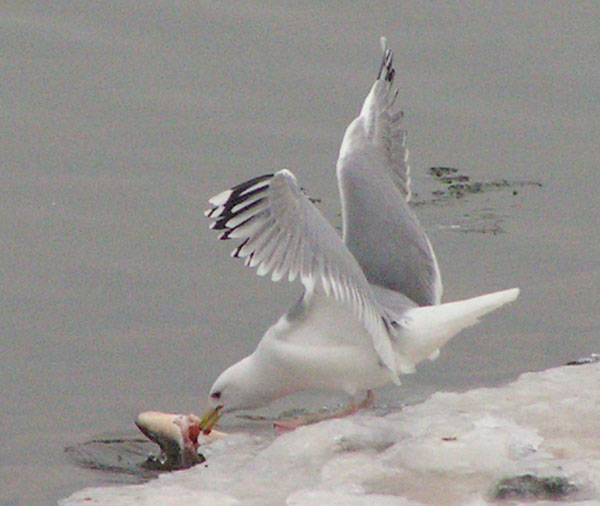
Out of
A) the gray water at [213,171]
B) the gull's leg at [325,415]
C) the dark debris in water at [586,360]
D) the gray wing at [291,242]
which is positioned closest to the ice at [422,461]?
the gull's leg at [325,415]

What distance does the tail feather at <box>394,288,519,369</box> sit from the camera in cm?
534

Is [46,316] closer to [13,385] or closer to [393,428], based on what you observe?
[13,385]

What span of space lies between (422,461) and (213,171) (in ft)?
11.4

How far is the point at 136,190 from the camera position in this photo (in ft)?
24.3

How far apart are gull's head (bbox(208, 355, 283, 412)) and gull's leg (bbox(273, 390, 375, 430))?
0.14 meters

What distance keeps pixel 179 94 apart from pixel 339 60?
1085 mm

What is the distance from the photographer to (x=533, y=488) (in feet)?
13.9

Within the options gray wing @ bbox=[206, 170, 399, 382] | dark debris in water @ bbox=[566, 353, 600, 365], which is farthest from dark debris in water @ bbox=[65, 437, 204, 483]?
dark debris in water @ bbox=[566, 353, 600, 365]

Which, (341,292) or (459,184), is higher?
(459,184)

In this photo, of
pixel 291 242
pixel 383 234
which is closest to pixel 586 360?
pixel 383 234

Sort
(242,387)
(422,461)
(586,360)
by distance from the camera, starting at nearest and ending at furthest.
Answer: (422,461), (242,387), (586,360)

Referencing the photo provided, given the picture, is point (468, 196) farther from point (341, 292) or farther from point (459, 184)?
point (341, 292)

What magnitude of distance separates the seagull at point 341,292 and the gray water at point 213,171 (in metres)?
0.40

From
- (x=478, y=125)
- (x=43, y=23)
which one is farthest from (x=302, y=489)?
(x=43, y=23)
